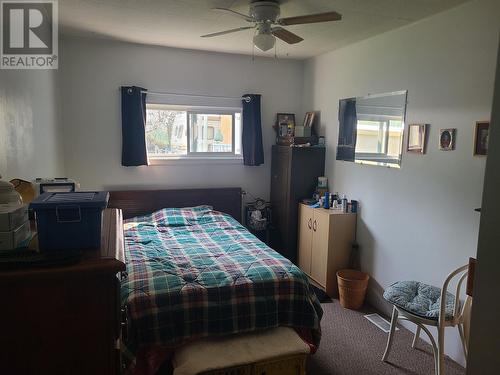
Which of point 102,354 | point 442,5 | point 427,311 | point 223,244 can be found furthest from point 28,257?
point 442,5

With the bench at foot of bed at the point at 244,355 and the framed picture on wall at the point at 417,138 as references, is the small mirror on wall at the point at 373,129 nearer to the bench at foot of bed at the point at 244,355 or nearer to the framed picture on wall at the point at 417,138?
the framed picture on wall at the point at 417,138

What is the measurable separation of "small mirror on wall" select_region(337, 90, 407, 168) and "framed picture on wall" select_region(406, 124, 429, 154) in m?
0.09

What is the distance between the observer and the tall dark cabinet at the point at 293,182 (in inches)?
169

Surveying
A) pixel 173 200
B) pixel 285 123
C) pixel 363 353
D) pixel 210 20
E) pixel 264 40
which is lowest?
pixel 363 353

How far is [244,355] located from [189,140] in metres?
2.93

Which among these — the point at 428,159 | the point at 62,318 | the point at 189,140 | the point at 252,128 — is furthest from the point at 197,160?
the point at 62,318

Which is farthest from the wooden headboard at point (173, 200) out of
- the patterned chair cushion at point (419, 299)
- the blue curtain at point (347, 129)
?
the patterned chair cushion at point (419, 299)

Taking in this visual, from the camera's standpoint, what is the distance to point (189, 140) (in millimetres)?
4496

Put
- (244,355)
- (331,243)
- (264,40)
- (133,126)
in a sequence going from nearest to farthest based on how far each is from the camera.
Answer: (244,355) → (264,40) → (331,243) → (133,126)

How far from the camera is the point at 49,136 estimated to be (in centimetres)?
330

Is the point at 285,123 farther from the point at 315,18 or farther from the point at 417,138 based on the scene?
the point at 315,18

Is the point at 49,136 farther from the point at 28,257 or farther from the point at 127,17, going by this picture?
the point at 28,257

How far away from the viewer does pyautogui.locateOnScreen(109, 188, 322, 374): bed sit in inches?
84.0

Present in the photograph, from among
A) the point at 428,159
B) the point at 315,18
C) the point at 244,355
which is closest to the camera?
the point at 244,355
